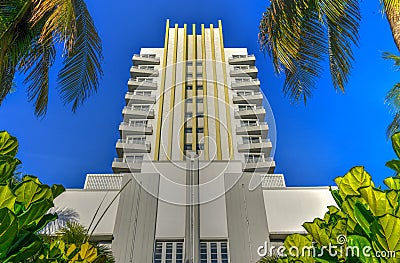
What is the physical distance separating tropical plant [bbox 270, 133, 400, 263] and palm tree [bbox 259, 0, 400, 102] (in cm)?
464

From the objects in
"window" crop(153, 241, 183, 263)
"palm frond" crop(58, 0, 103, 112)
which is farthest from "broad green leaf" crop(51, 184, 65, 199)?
"window" crop(153, 241, 183, 263)

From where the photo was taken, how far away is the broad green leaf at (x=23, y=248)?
1.72 m

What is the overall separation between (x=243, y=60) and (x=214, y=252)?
2794 centimetres

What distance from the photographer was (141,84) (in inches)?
1458

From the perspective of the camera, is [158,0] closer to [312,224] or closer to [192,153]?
[192,153]

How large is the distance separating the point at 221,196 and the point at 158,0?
8.54 meters

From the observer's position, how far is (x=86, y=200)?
56.0 ft

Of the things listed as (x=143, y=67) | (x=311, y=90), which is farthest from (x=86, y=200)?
(x=143, y=67)

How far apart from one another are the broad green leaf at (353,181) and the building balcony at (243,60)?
127 feet

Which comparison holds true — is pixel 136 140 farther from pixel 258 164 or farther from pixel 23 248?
pixel 23 248

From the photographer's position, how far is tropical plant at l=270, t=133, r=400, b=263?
1.64m

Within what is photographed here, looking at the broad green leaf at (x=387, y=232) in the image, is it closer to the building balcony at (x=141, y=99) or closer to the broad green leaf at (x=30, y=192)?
the broad green leaf at (x=30, y=192)

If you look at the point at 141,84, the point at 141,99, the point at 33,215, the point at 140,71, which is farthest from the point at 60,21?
the point at 140,71

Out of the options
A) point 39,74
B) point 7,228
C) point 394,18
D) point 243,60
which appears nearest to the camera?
point 7,228
